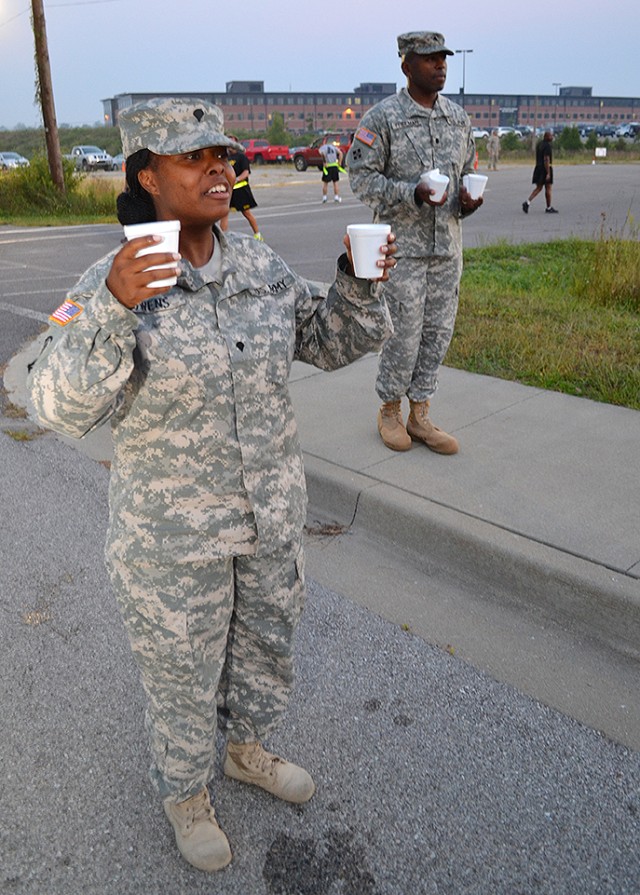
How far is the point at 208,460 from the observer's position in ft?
6.61

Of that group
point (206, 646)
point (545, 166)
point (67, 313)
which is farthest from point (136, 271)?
point (545, 166)

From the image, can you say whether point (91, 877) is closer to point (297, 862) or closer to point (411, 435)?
point (297, 862)

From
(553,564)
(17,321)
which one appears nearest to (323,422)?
(553,564)

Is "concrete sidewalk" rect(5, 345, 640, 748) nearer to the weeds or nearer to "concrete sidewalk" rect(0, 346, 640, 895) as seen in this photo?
"concrete sidewalk" rect(0, 346, 640, 895)

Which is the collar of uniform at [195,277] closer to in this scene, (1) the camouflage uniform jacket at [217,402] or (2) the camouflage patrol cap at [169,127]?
(1) the camouflage uniform jacket at [217,402]

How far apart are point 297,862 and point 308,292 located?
1.53m

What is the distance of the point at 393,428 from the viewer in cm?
478

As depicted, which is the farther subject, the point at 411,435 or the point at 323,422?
the point at 323,422

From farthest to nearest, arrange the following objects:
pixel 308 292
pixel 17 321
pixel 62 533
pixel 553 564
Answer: pixel 17 321 < pixel 62 533 < pixel 553 564 < pixel 308 292

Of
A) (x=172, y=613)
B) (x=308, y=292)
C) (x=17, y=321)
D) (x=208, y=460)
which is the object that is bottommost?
(x=17, y=321)

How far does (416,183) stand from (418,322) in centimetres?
70

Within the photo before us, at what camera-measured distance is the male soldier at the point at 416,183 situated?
166 inches

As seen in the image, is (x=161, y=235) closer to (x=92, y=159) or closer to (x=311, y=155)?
(x=311, y=155)

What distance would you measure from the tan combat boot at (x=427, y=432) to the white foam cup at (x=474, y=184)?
1150mm
